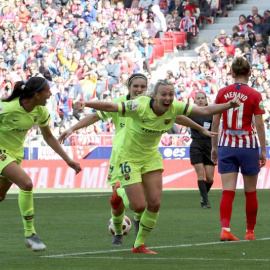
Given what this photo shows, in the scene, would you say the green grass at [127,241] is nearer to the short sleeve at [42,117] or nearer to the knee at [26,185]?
the knee at [26,185]

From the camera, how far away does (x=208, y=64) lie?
3234 cm

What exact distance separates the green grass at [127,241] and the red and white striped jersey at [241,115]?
4.29 ft

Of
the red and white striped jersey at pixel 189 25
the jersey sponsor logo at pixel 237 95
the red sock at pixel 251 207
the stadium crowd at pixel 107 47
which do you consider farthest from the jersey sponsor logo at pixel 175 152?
the jersey sponsor logo at pixel 237 95

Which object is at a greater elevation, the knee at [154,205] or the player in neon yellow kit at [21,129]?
the player in neon yellow kit at [21,129]

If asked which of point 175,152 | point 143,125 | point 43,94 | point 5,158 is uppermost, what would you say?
point 43,94

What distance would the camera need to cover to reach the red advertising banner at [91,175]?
2714 centimetres

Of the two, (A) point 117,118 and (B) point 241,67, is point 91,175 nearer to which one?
(A) point 117,118

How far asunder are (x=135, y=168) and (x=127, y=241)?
1.92 meters

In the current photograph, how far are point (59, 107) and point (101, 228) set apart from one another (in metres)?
17.0

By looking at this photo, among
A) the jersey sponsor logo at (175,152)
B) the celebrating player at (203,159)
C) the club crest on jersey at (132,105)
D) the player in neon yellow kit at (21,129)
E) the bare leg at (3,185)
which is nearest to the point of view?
the club crest on jersey at (132,105)

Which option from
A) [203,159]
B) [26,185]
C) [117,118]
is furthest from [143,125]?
[203,159]

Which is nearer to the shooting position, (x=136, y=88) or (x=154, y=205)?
(x=154, y=205)

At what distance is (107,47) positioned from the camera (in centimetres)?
3475

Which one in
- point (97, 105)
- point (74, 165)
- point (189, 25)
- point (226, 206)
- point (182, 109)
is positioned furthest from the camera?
point (189, 25)
